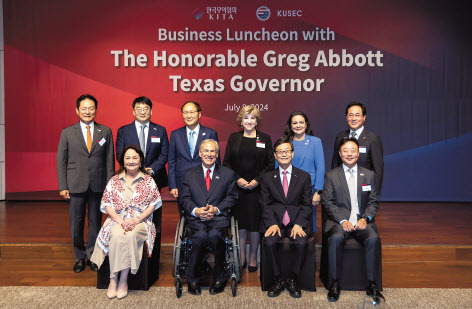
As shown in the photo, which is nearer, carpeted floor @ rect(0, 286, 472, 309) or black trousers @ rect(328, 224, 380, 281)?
carpeted floor @ rect(0, 286, 472, 309)

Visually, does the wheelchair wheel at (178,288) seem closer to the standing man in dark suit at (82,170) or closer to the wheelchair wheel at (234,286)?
the wheelchair wheel at (234,286)

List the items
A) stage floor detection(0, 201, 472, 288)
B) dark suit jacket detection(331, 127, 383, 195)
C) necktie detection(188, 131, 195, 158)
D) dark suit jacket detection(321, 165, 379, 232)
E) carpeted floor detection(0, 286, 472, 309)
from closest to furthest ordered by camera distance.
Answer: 1. carpeted floor detection(0, 286, 472, 309)
2. dark suit jacket detection(321, 165, 379, 232)
3. stage floor detection(0, 201, 472, 288)
4. dark suit jacket detection(331, 127, 383, 195)
5. necktie detection(188, 131, 195, 158)

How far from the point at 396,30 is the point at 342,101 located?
1.29 m

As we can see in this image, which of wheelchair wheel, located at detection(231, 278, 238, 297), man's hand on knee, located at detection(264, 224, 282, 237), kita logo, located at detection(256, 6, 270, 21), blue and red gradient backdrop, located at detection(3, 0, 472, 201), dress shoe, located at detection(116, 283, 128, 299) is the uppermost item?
kita logo, located at detection(256, 6, 270, 21)

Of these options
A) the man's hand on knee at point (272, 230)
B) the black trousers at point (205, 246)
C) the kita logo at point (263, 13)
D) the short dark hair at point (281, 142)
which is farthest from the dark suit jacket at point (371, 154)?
the kita logo at point (263, 13)

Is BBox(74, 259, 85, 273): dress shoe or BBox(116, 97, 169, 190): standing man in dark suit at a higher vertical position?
BBox(116, 97, 169, 190): standing man in dark suit

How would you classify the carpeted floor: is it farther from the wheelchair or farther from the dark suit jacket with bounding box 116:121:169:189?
the dark suit jacket with bounding box 116:121:169:189

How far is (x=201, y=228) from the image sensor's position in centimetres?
331

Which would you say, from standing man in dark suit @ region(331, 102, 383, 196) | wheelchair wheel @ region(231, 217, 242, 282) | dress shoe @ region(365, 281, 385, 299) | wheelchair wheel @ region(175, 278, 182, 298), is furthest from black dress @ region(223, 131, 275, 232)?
dress shoe @ region(365, 281, 385, 299)

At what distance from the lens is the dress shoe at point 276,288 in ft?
10.3

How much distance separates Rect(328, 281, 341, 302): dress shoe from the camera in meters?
3.08

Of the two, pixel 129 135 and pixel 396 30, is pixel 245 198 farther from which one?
pixel 396 30

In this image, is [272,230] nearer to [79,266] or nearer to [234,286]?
[234,286]

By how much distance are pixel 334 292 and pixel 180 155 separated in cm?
171
